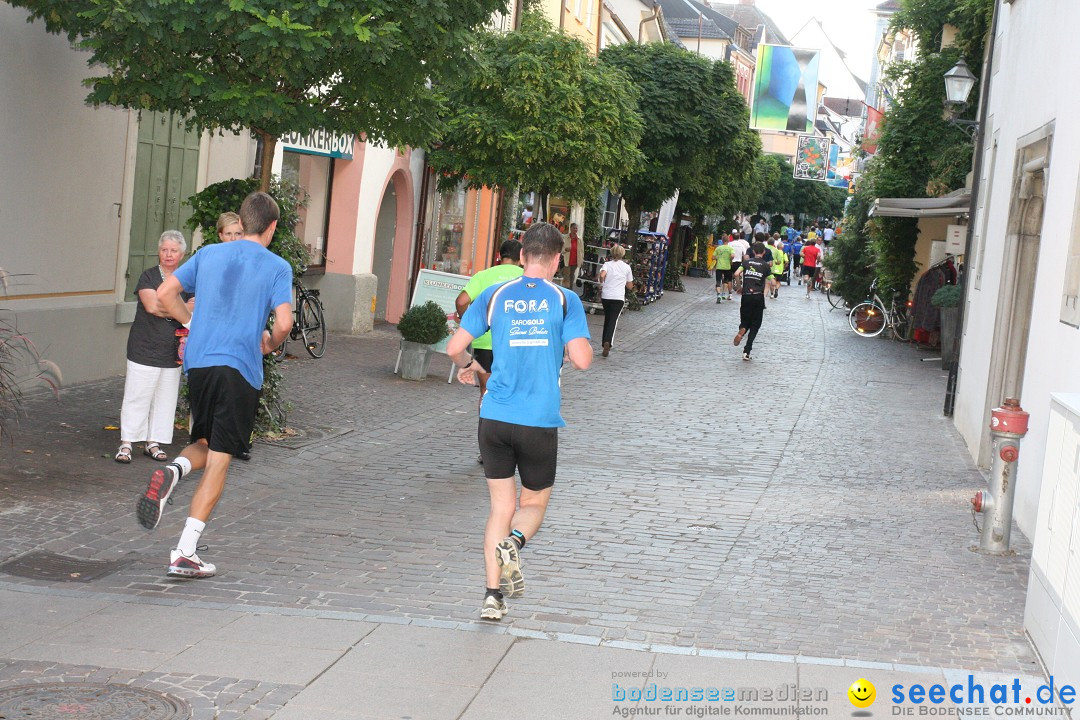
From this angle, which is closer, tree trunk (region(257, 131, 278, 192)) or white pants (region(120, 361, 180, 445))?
white pants (region(120, 361, 180, 445))

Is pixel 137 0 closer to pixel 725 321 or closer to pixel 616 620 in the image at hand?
pixel 616 620

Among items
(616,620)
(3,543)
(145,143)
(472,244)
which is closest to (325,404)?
(145,143)

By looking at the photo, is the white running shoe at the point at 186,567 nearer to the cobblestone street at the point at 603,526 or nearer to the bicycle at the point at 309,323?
the cobblestone street at the point at 603,526

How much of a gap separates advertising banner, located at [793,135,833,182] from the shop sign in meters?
38.8

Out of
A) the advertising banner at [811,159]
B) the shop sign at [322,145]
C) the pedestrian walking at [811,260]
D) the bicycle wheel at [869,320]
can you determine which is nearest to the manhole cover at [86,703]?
the shop sign at [322,145]

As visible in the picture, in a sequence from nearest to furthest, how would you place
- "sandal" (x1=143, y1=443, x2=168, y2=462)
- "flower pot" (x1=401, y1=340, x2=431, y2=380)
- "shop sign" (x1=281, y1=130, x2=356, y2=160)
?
"sandal" (x1=143, y1=443, x2=168, y2=462) < "flower pot" (x1=401, y1=340, x2=431, y2=380) < "shop sign" (x1=281, y1=130, x2=356, y2=160)

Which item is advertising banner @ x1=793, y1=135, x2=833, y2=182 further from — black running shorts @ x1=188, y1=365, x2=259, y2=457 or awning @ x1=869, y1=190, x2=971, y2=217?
black running shorts @ x1=188, y1=365, x2=259, y2=457

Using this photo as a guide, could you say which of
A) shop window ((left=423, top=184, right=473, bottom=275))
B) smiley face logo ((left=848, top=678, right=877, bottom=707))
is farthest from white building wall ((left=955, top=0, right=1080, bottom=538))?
shop window ((left=423, top=184, right=473, bottom=275))

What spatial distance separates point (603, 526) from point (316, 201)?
42.3 ft

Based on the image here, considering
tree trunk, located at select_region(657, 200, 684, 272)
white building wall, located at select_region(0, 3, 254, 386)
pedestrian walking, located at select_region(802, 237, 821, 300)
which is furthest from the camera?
pedestrian walking, located at select_region(802, 237, 821, 300)

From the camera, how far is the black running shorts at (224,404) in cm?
635

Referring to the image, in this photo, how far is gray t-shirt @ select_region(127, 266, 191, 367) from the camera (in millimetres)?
9242

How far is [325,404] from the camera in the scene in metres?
13.1

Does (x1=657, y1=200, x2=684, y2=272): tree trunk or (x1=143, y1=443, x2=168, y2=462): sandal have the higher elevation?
(x1=657, y1=200, x2=684, y2=272): tree trunk
